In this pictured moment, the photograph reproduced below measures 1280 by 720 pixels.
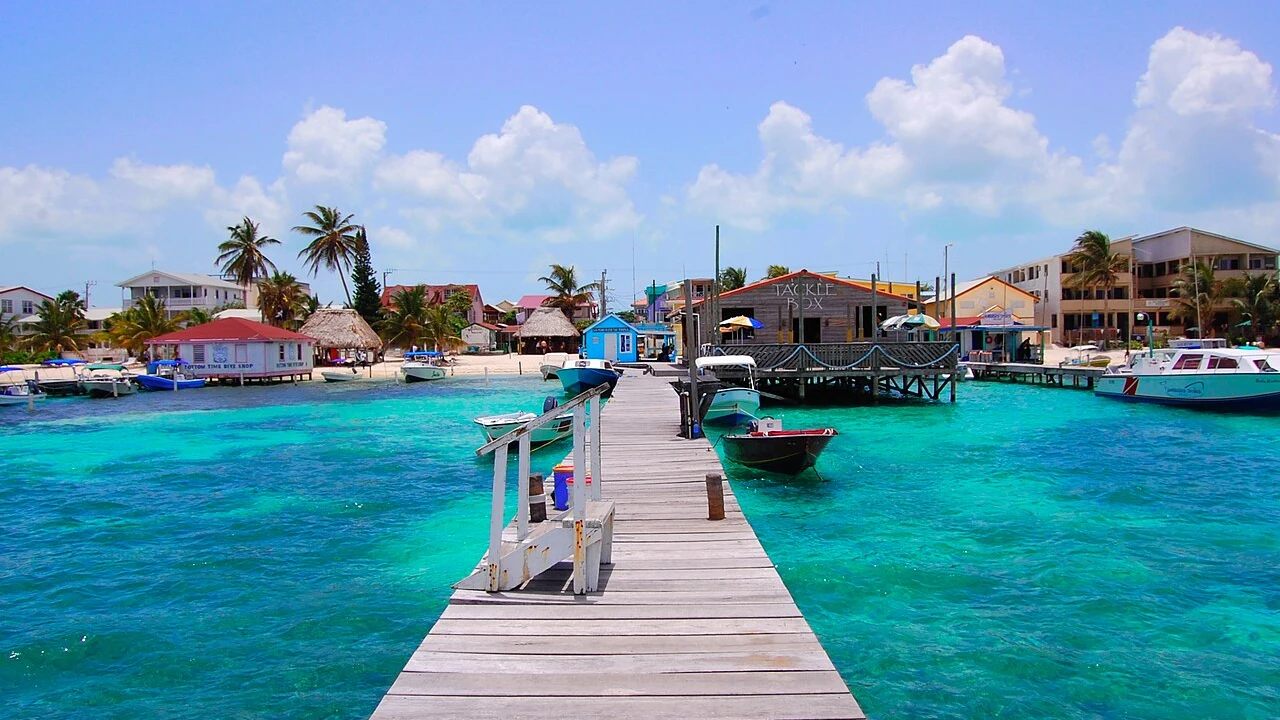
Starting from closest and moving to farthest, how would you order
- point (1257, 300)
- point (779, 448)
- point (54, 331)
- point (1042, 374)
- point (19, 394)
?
point (779, 448) < point (1042, 374) < point (19, 394) < point (1257, 300) < point (54, 331)

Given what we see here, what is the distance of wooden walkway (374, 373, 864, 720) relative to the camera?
442 centimetres

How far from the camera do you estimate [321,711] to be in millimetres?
7125

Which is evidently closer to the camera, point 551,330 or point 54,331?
point 54,331

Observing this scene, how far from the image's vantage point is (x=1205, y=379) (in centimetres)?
2955

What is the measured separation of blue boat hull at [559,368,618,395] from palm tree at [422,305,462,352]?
31.5m

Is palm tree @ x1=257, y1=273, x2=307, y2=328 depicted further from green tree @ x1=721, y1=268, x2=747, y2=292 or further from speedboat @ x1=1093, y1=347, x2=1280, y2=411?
speedboat @ x1=1093, y1=347, x2=1280, y2=411

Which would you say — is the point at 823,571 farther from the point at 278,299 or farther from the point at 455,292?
the point at 455,292

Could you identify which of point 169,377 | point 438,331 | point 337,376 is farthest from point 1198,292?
point 169,377

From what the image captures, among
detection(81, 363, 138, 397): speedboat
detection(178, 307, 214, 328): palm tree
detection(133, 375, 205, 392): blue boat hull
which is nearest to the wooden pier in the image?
detection(133, 375, 205, 392): blue boat hull

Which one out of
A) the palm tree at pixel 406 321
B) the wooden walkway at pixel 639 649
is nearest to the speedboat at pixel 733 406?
the wooden walkway at pixel 639 649

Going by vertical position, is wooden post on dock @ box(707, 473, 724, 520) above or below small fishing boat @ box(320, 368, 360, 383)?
below

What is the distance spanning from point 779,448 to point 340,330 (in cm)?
5498

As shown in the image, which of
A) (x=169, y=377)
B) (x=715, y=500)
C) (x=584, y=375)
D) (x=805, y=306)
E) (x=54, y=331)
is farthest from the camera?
(x=54, y=331)

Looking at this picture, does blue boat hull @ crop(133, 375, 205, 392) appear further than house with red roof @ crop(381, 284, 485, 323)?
No
